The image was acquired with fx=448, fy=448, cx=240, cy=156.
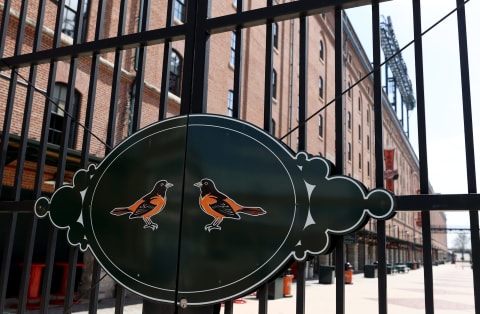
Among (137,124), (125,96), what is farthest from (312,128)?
(137,124)

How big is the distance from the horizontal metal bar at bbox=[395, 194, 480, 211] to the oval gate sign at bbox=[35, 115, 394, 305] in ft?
0.48

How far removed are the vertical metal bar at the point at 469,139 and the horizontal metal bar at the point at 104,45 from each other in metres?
2.07

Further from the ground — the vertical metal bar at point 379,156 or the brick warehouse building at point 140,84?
the brick warehouse building at point 140,84

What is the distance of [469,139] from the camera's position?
2777 mm

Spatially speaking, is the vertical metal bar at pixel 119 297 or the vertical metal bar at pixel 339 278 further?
the vertical metal bar at pixel 119 297

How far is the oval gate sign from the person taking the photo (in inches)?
114

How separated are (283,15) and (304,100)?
2.20 ft

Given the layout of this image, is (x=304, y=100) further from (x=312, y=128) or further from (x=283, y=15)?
(x=312, y=128)

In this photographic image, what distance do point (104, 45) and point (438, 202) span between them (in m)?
3.03

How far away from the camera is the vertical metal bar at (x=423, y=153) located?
275 cm

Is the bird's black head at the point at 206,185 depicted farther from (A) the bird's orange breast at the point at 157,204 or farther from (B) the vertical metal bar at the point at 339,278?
(B) the vertical metal bar at the point at 339,278

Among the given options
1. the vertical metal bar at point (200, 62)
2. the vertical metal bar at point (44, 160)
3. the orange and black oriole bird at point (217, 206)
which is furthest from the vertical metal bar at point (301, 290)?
the vertical metal bar at point (44, 160)

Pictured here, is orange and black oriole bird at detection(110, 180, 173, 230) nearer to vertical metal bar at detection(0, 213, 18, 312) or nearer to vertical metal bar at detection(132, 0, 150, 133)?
vertical metal bar at detection(132, 0, 150, 133)

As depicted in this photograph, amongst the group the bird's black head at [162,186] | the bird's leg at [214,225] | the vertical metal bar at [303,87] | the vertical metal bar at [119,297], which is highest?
the vertical metal bar at [303,87]
